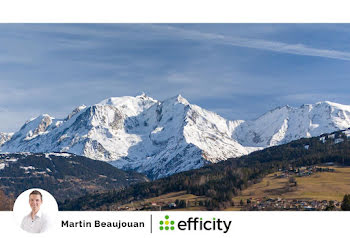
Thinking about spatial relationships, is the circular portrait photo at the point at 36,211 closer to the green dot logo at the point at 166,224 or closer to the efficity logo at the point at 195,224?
the green dot logo at the point at 166,224

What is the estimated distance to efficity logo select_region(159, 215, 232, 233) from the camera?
29719 mm

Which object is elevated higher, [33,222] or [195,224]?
[33,222]

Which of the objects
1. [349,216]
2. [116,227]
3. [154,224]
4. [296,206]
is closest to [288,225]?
[349,216]

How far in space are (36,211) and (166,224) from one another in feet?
24.4

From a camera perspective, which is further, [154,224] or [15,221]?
[154,224]

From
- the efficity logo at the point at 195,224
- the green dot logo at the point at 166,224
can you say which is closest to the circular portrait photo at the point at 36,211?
the green dot logo at the point at 166,224

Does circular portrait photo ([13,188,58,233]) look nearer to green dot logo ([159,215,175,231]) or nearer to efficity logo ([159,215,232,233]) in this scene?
green dot logo ([159,215,175,231])

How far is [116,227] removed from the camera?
30031mm

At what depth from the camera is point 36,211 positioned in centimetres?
2756

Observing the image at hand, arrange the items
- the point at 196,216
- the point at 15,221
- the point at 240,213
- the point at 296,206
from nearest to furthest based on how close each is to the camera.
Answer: the point at 15,221 < the point at 196,216 < the point at 240,213 < the point at 296,206

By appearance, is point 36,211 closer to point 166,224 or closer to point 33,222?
point 33,222

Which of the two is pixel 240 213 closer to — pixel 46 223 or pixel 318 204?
pixel 46 223

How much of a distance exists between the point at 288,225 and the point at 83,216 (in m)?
12.1

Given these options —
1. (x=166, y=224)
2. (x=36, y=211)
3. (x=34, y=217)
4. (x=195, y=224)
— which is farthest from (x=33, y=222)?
(x=195, y=224)
